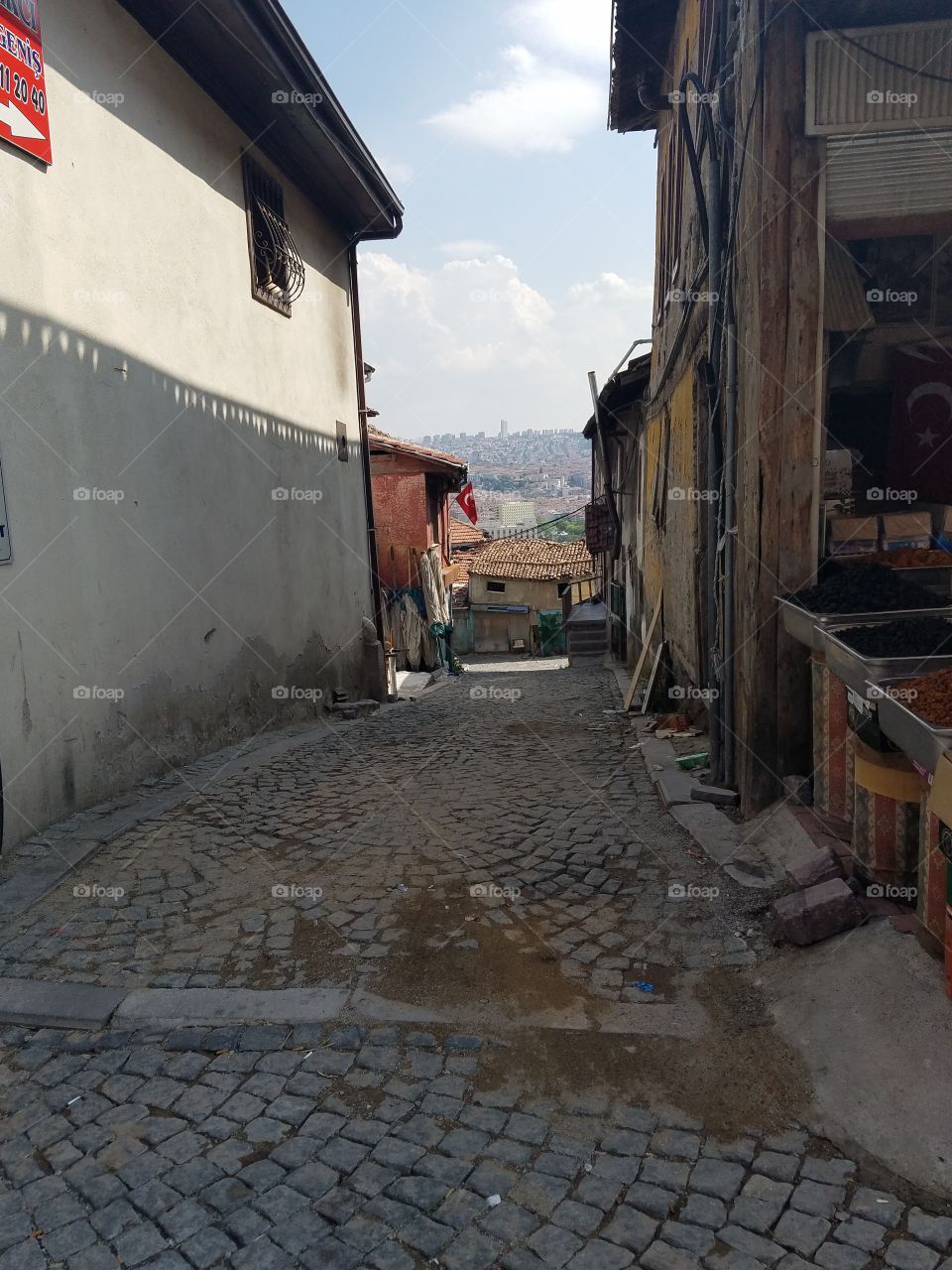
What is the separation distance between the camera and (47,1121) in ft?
9.53

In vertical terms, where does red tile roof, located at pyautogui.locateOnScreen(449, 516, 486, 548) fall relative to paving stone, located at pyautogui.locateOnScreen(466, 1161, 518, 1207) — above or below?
above

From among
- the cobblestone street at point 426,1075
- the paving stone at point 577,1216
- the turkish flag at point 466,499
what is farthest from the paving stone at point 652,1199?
the turkish flag at point 466,499

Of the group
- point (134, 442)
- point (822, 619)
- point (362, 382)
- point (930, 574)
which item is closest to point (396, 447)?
point (362, 382)

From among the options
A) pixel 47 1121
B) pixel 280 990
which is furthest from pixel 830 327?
pixel 47 1121

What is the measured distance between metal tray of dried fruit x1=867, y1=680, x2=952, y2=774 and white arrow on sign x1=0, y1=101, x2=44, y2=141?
5.92m

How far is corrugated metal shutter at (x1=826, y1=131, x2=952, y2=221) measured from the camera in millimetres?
4793

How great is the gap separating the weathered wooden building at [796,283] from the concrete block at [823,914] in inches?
57.2

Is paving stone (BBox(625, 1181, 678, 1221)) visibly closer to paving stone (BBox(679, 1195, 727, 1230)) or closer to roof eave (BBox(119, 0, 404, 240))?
paving stone (BBox(679, 1195, 727, 1230))

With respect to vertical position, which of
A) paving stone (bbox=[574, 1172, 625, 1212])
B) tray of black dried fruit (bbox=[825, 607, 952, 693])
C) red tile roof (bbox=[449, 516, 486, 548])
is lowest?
paving stone (bbox=[574, 1172, 625, 1212])

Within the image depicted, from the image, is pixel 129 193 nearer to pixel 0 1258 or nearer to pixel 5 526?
pixel 5 526

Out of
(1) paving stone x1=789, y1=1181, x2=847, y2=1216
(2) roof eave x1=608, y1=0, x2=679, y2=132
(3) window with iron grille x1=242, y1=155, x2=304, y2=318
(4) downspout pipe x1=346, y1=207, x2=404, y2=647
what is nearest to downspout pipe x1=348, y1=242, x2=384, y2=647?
(4) downspout pipe x1=346, y1=207, x2=404, y2=647

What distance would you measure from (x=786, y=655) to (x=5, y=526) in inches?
186

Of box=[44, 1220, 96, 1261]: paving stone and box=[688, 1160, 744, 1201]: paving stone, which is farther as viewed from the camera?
box=[688, 1160, 744, 1201]: paving stone

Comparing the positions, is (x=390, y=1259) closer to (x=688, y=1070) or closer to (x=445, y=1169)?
(x=445, y=1169)
